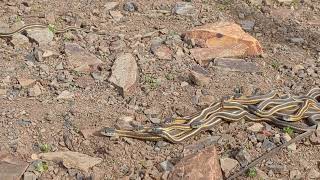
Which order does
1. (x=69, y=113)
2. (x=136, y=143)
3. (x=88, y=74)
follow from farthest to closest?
(x=88, y=74), (x=69, y=113), (x=136, y=143)

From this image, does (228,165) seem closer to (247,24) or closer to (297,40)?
(297,40)

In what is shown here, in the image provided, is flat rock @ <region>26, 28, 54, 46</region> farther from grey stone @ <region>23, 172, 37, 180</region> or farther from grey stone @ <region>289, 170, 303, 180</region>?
grey stone @ <region>289, 170, 303, 180</region>

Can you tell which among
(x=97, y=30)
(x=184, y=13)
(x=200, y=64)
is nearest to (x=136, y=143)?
(x=200, y=64)

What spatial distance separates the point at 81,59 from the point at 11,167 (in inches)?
80.1

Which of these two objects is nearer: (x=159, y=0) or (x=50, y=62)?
(x=50, y=62)

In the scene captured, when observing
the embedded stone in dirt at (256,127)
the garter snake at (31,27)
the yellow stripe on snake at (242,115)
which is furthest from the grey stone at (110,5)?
the embedded stone in dirt at (256,127)

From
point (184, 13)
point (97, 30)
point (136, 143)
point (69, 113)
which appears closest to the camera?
point (136, 143)

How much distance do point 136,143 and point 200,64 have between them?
5.73 ft

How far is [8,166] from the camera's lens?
537cm

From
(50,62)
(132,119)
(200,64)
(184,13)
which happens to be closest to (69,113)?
(132,119)

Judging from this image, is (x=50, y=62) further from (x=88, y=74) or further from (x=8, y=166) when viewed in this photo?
(x=8, y=166)

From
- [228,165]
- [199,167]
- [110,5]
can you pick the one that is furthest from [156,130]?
[110,5]

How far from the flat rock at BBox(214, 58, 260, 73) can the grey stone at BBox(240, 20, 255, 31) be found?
102 centimetres

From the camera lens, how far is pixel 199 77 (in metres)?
6.70
